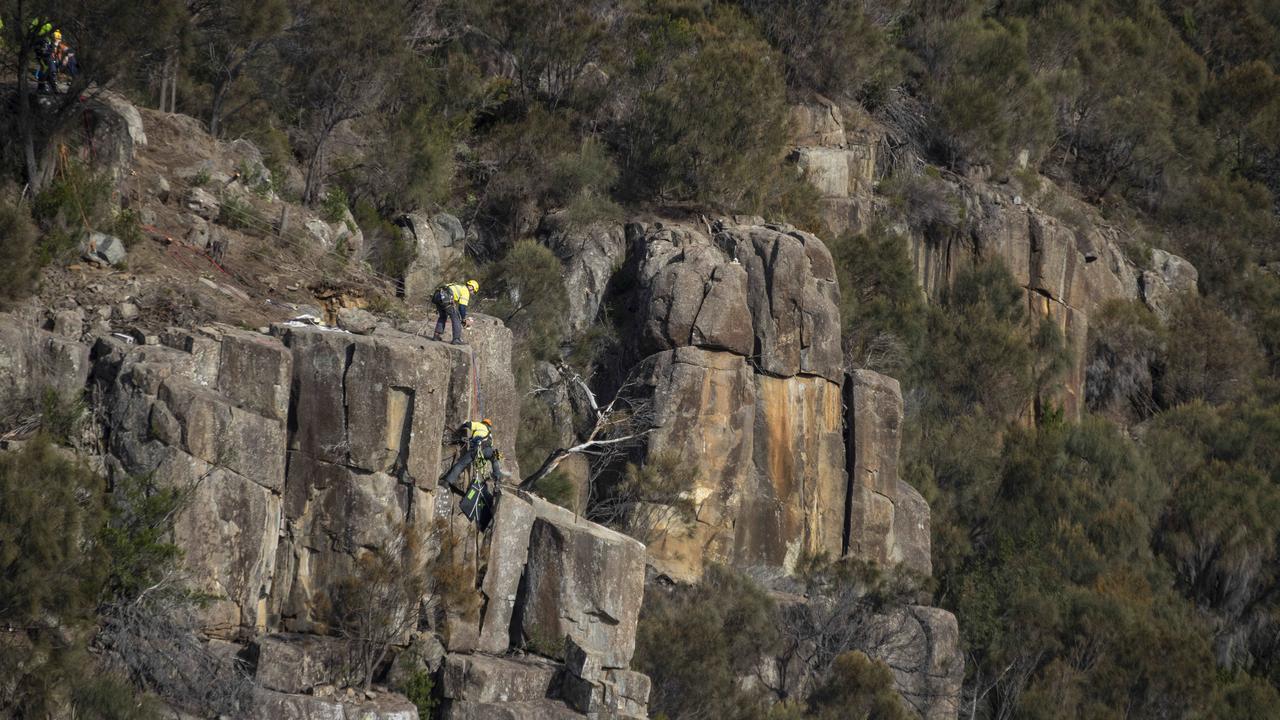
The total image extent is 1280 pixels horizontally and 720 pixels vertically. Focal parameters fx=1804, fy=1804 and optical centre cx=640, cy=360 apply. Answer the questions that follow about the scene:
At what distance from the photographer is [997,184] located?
5038 cm

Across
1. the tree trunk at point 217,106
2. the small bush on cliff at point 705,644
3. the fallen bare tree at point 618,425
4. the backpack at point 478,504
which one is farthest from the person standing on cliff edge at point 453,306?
the tree trunk at point 217,106

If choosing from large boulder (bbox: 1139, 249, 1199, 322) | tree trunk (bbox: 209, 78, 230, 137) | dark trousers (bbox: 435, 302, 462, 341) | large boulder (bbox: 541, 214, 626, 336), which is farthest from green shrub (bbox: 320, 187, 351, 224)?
large boulder (bbox: 1139, 249, 1199, 322)

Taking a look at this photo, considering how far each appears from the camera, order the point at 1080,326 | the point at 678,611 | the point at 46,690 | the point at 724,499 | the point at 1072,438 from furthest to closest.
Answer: the point at 1080,326, the point at 1072,438, the point at 724,499, the point at 678,611, the point at 46,690

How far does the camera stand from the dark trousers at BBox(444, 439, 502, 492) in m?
24.0

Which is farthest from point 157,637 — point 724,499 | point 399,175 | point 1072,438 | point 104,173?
point 1072,438

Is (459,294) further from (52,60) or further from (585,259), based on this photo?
(585,259)

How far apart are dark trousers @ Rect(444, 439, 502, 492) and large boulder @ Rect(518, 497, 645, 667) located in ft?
4.09

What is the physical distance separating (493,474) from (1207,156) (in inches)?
1602

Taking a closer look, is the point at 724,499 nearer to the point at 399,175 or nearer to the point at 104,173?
the point at 399,175

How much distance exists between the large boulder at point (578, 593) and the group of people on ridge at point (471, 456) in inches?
36.1

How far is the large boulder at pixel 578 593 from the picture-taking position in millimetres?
24641

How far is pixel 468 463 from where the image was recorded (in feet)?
79.5

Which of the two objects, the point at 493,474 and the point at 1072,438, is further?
the point at 1072,438

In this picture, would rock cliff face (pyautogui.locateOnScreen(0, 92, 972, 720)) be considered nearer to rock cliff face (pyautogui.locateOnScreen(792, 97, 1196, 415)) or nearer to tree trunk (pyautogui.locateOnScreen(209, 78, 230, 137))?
tree trunk (pyautogui.locateOnScreen(209, 78, 230, 137))
